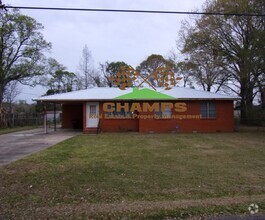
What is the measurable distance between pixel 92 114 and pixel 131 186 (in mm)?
16051

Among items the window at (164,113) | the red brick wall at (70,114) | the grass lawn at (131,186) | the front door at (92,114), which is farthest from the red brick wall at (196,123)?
the grass lawn at (131,186)

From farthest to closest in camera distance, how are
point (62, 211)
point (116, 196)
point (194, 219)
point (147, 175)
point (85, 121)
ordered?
1. point (85, 121)
2. point (147, 175)
3. point (116, 196)
4. point (62, 211)
5. point (194, 219)

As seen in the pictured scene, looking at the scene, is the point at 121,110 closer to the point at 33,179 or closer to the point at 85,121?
the point at 85,121

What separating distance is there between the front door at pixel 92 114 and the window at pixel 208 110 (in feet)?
25.8

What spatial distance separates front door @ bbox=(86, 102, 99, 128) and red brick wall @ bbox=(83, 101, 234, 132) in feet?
1.03

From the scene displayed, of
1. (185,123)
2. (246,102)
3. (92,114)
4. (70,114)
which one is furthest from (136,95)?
(246,102)

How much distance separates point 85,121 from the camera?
21.9 meters

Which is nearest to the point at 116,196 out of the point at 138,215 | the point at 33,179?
the point at 138,215

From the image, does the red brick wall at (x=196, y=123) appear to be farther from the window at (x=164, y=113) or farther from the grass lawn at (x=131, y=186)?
the grass lawn at (x=131, y=186)

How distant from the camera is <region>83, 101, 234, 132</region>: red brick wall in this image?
71.4ft

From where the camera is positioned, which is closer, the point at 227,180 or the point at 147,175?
the point at 227,180

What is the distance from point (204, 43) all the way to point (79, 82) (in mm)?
28578

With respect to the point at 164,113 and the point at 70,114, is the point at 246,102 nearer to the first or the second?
the point at 164,113

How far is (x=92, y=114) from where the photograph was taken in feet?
72.7
